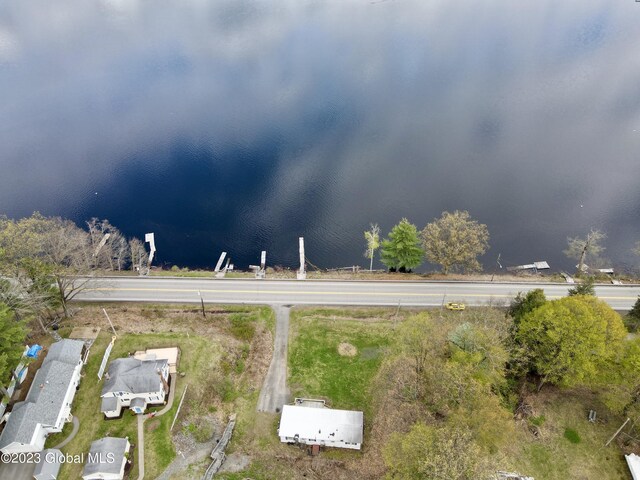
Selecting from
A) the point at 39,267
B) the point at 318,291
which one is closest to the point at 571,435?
the point at 318,291

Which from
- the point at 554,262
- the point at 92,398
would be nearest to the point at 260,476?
the point at 92,398

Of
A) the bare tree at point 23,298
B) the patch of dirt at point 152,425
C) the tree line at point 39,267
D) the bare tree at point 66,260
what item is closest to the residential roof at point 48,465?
the patch of dirt at point 152,425

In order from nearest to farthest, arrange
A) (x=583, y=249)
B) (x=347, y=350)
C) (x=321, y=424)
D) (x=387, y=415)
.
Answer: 1. (x=321, y=424)
2. (x=387, y=415)
3. (x=347, y=350)
4. (x=583, y=249)

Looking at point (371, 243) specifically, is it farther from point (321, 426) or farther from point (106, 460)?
point (106, 460)

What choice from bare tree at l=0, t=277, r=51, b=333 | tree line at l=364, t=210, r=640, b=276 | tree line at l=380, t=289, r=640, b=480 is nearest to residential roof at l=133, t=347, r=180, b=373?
bare tree at l=0, t=277, r=51, b=333

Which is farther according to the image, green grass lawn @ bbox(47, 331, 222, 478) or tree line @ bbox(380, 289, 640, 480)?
green grass lawn @ bbox(47, 331, 222, 478)

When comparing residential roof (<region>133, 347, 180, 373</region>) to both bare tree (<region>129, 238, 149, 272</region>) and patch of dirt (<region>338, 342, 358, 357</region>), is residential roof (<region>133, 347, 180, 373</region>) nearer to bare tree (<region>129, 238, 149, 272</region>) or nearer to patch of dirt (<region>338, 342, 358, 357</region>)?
bare tree (<region>129, 238, 149, 272</region>)

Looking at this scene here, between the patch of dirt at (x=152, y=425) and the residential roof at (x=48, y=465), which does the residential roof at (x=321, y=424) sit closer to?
the patch of dirt at (x=152, y=425)
